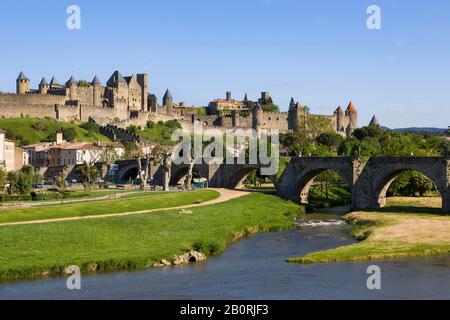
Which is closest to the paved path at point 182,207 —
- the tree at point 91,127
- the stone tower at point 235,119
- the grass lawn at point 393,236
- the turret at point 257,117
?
the grass lawn at point 393,236

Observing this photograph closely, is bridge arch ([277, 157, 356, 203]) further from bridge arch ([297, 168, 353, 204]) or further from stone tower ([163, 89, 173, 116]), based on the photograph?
stone tower ([163, 89, 173, 116])

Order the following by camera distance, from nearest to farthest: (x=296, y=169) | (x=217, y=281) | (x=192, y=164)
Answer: (x=217, y=281), (x=296, y=169), (x=192, y=164)

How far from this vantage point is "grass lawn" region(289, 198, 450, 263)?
3809 cm

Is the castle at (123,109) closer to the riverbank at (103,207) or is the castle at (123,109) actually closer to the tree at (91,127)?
the tree at (91,127)

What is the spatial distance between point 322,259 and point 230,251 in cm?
615

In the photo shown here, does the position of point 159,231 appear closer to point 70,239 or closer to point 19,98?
point 70,239

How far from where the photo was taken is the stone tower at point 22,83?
131000 mm

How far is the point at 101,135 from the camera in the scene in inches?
4626

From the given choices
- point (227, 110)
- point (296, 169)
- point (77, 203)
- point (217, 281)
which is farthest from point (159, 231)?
point (227, 110)

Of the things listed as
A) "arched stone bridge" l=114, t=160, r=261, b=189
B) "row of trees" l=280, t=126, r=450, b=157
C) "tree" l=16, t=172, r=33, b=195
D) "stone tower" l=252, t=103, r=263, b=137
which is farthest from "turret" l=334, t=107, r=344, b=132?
"tree" l=16, t=172, r=33, b=195

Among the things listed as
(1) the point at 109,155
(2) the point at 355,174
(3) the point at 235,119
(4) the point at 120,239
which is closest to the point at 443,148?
(3) the point at 235,119

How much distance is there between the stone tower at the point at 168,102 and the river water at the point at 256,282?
102 meters

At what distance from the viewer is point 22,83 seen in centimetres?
13112

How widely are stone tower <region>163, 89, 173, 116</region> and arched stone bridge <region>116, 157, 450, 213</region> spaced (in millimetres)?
59657
